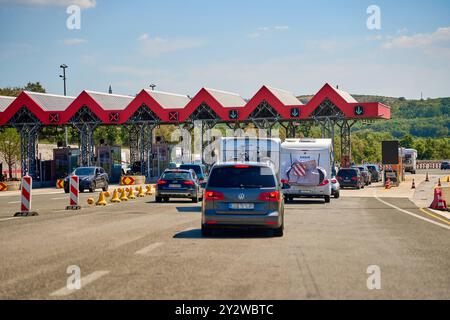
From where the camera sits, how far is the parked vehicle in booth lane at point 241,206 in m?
16.9

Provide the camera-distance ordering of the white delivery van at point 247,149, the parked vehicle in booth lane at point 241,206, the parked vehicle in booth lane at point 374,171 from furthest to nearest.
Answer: the parked vehicle in booth lane at point 374,171
the white delivery van at point 247,149
the parked vehicle in booth lane at point 241,206

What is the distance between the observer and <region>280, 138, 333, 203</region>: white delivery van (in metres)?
34.5

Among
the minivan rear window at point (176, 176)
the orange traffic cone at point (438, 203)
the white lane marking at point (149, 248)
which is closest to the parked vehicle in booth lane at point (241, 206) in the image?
the white lane marking at point (149, 248)

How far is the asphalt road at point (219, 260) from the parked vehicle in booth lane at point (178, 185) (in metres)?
11.4

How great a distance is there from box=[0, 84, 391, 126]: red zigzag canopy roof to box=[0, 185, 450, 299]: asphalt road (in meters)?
38.7

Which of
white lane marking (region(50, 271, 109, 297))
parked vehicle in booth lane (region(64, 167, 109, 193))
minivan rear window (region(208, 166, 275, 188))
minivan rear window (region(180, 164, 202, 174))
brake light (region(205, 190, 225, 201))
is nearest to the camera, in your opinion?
white lane marking (region(50, 271, 109, 297))

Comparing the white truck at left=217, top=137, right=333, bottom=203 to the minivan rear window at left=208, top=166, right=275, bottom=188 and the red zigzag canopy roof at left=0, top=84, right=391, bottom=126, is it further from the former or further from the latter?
the red zigzag canopy roof at left=0, top=84, right=391, bottom=126

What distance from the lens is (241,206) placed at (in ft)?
55.6

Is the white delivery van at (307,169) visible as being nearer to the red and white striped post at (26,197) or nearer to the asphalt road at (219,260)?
the asphalt road at (219,260)

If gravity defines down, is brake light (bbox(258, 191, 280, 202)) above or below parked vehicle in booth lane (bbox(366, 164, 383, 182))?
above

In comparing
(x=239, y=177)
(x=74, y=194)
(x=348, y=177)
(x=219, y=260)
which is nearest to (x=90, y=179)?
(x=74, y=194)

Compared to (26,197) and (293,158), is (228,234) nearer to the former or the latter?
(26,197)

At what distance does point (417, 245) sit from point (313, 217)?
9.23 metres

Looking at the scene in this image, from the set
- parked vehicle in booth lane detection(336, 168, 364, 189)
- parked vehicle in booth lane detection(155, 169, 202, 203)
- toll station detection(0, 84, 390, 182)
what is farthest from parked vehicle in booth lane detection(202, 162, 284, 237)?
toll station detection(0, 84, 390, 182)
